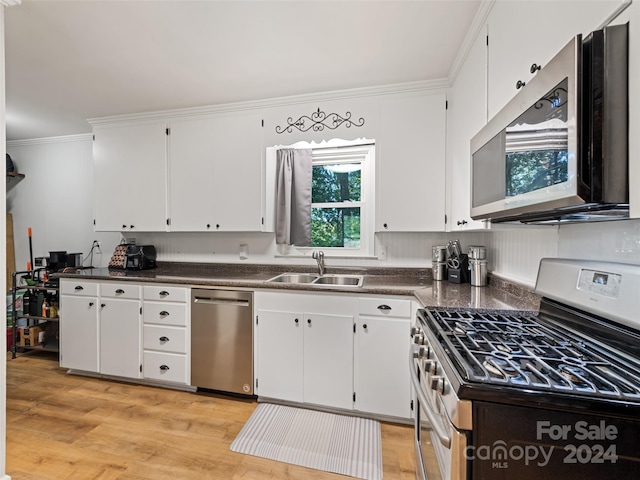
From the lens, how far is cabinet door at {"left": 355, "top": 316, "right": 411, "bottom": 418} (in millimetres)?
1999

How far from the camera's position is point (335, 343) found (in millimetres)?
2111

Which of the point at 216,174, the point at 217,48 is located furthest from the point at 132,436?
the point at 217,48

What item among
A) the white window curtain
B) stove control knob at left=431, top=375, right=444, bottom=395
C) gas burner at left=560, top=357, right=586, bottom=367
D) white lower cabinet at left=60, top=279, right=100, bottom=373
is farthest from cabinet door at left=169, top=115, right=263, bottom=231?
gas burner at left=560, top=357, right=586, bottom=367

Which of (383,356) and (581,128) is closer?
Result: (581,128)

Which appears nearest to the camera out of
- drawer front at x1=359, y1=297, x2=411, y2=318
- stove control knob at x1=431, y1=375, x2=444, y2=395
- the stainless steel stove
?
the stainless steel stove

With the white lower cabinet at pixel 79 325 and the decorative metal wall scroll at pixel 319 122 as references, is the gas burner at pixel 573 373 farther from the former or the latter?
the white lower cabinet at pixel 79 325

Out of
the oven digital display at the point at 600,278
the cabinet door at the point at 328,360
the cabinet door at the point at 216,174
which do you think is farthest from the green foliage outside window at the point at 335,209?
the oven digital display at the point at 600,278

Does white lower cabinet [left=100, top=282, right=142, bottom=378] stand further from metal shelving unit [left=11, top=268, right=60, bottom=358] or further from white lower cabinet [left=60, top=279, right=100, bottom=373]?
metal shelving unit [left=11, top=268, right=60, bottom=358]

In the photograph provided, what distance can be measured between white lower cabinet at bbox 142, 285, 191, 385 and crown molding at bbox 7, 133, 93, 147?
238cm

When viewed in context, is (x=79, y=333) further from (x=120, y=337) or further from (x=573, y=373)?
(x=573, y=373)

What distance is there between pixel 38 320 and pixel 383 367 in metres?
3.79

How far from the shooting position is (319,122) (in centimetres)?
254

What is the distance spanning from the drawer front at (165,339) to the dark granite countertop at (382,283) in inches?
15.8

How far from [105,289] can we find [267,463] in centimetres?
205
